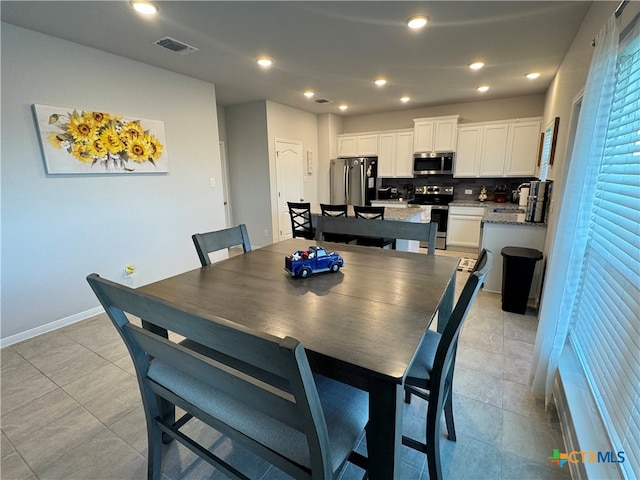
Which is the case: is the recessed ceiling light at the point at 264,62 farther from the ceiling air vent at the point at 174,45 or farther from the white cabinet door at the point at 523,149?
the white cabinet door at the point at 523,149

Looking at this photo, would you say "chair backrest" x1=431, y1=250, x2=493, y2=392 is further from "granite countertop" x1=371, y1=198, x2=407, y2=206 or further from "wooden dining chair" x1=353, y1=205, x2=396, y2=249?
"granite countertop" x1=371, y1=198, x2=407, y2=206

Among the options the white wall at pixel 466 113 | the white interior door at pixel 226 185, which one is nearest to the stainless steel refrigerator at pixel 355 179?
the white wall at pixel 466 113

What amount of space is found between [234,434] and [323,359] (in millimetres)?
449

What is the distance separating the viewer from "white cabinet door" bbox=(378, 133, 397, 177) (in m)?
5.86

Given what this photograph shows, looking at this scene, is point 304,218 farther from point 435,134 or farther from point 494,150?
point 494,150

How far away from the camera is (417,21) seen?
7.95 feet

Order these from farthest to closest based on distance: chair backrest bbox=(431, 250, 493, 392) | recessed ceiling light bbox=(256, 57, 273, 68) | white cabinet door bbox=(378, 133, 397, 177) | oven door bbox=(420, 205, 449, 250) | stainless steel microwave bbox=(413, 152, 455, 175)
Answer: white cabinet door bbox=(378, 133, 397, 177)
stainless steel microwave bbox=(413, 152, 455, 175)
oven door bbox=(420, 205, 449, 250)
recessed ceiling light bbox=(256, 57, 273, 68)
chair backrest bbox=(431, 250, 493, 392)

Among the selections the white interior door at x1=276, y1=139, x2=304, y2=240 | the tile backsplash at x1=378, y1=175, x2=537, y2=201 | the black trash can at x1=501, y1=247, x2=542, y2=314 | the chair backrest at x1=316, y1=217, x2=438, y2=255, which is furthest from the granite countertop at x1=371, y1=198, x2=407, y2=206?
the chair backrest at x1=316, y1=217, x2=438, y2=255

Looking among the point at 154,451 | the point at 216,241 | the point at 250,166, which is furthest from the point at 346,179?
the point at 154,451

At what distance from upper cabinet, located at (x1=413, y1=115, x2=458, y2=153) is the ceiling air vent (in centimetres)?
391

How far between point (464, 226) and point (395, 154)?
1.90 metres

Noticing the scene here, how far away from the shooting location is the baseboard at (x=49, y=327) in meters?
2.56

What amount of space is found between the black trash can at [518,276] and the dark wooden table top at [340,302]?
156cm

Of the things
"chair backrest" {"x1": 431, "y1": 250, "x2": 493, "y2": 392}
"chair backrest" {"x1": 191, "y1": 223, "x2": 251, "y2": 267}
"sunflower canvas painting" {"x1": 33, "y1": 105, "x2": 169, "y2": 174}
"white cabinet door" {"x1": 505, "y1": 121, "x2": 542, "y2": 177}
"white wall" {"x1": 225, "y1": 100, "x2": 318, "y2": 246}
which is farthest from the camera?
"white wall" {"x1": 225, "y1": 100, "x2": 318, "y2": 246}
